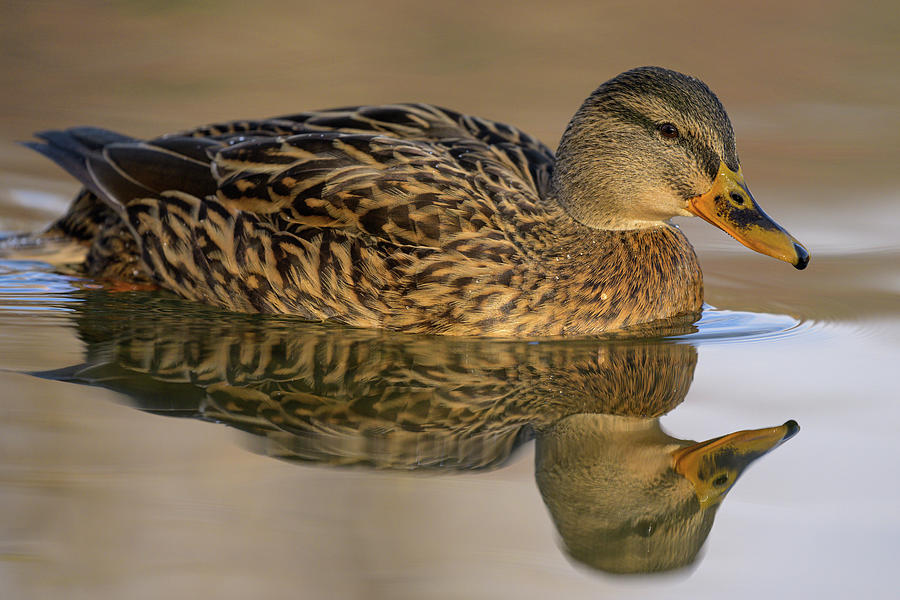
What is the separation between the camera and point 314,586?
11.9 ft

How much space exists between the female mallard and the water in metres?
0.21

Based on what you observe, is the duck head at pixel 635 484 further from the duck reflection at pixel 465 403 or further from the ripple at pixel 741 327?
the ripple at pixel 741 327

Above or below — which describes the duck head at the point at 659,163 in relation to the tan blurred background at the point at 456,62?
above

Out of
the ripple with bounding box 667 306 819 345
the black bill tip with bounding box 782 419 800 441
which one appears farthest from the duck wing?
the black bill tip with bounding box 782 419 800 441

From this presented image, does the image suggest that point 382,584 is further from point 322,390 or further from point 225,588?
point 322,390

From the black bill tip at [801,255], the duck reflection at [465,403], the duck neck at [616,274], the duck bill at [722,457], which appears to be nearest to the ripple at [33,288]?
the duck reflection at [465,403]

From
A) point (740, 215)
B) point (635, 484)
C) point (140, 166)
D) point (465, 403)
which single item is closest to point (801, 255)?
point (740, 215)

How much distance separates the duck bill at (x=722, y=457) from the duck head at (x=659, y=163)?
132 centimetres

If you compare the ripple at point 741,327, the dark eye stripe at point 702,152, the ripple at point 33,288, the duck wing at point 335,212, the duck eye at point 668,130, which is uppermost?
the duck eye at point 668,130

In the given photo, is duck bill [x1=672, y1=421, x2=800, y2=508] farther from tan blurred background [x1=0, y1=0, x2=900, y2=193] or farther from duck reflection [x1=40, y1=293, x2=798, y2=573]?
tan blurred background [x1=0, y1=0, x2=900, y2=193]

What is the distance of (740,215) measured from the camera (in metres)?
6.00

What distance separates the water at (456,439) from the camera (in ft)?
12.4

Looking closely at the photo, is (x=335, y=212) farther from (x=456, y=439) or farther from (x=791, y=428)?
(x=791, y=428)

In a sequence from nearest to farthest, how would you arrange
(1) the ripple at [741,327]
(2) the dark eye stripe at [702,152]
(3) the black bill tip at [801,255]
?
1. (3) the black bill tip at [801,255]
2. (2) the dark eye stripe at [702,152]
3. (1) the ripple at [741,327]
